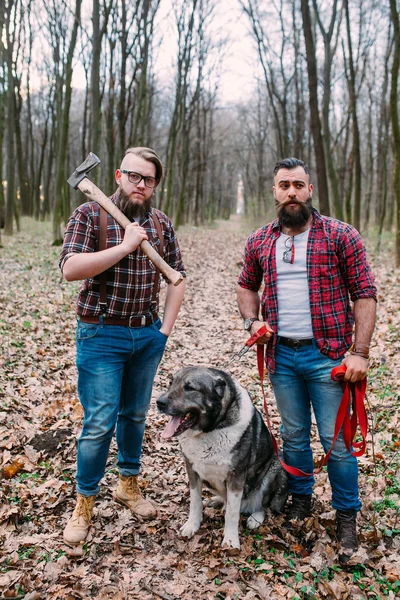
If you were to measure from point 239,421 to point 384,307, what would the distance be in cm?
693

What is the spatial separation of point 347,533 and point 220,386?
1.48 meters

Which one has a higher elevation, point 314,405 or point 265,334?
point 265,334

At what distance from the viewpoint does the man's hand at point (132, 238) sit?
10.4 ft

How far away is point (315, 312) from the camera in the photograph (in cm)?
340

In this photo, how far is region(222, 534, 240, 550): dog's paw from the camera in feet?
11.9

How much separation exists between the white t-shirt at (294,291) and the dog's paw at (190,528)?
1.76 metres

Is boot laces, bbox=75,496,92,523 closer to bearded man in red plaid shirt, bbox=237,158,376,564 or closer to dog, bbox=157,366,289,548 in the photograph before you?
dog, bbox=157,366,289,548

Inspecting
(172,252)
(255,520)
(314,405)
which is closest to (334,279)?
(314,405)

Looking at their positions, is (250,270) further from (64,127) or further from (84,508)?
(64,127)

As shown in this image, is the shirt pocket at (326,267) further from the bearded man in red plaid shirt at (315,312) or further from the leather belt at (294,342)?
the leather belt at (294,342)

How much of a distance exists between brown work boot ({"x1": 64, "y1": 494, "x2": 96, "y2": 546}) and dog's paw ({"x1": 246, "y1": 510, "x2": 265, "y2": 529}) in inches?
51.5

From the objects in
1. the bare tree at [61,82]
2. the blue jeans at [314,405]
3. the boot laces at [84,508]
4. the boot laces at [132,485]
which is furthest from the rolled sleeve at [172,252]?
the bare tree at [61,82]

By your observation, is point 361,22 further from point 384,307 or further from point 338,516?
point 338,516

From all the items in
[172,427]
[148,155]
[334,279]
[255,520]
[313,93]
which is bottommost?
[255,520]
